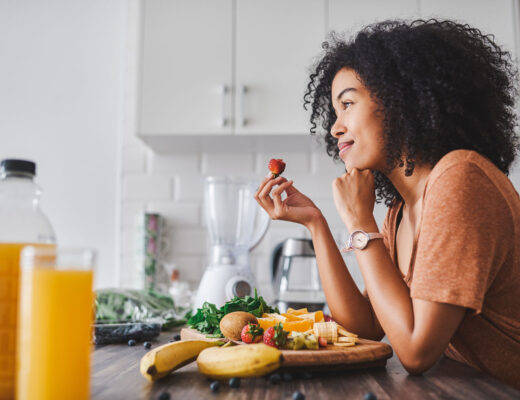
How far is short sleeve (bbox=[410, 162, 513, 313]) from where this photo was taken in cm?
86

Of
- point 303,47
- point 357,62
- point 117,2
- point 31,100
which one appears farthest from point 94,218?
point 357,62

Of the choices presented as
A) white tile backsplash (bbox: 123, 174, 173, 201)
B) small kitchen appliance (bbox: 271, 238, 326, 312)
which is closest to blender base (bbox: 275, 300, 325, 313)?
small kitchen appliance (bbox: 271, 238, 326, 312)

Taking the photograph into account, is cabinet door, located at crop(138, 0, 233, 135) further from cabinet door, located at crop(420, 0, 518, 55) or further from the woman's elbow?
the woman's elbow

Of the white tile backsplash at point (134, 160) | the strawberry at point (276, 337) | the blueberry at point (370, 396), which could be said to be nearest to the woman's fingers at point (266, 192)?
the strawberry at point (276, 337)

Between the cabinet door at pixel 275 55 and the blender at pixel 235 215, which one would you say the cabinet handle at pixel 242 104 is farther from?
the blender at pixel 235 215

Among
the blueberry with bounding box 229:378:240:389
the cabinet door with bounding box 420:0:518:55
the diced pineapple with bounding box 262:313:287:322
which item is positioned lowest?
the blueberry with bounding box 229:378:240:389

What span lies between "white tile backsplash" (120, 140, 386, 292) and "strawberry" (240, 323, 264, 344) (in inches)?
65.8

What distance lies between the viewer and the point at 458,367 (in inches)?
36.9

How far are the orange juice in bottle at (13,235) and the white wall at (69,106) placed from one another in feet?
6.57

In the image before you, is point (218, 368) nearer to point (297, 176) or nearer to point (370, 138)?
point (370, 138)

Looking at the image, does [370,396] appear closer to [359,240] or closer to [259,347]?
[259,347]

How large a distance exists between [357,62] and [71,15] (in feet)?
6.73

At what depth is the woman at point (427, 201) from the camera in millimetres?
877

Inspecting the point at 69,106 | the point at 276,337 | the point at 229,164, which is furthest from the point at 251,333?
the point at 69,106
